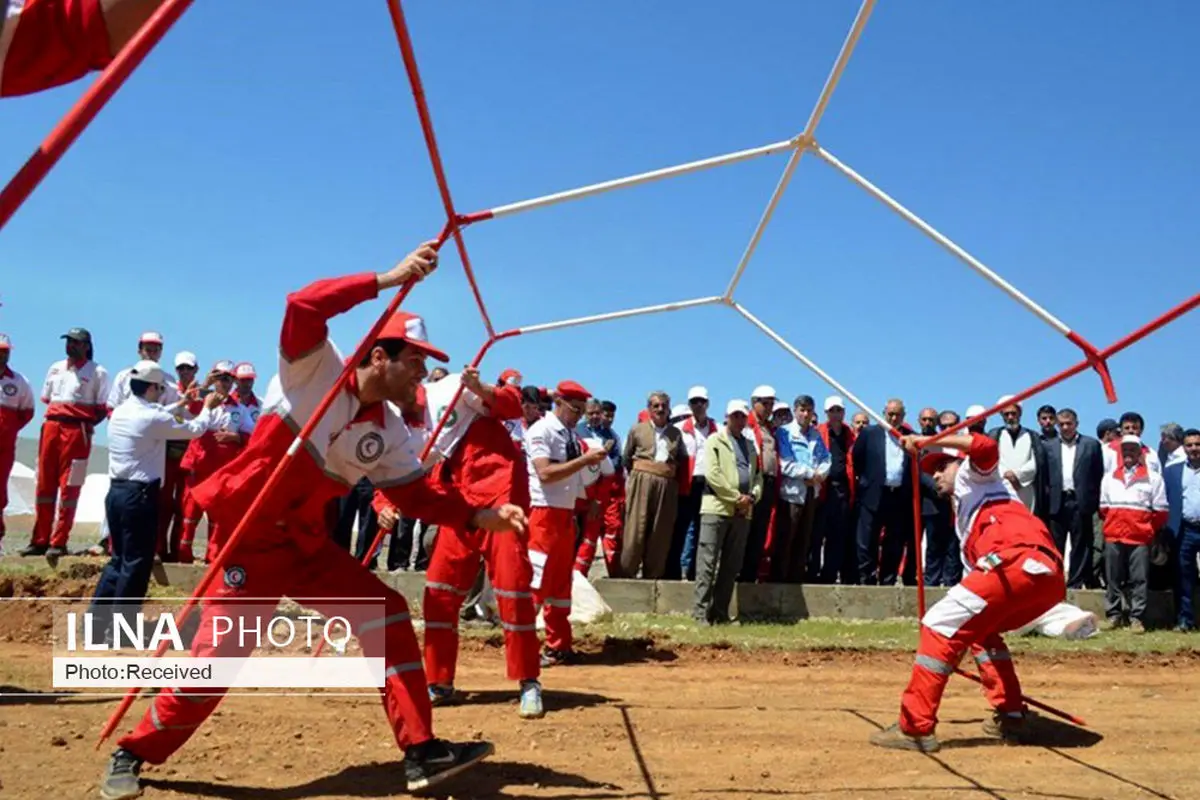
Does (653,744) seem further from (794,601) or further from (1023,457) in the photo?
(1023,457)

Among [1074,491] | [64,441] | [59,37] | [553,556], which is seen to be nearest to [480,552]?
[553,556]

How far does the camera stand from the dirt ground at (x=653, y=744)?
192 inches

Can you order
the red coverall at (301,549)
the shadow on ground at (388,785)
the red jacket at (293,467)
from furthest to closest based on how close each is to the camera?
the shadow on ground at (388,785) < the red coverall at (301,549) < the red jacket at (293,467)

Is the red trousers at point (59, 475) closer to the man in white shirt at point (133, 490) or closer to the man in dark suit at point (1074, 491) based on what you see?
the man in white shirt at point (133, 490)

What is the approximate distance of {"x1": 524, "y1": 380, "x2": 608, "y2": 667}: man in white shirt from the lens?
26.0ft

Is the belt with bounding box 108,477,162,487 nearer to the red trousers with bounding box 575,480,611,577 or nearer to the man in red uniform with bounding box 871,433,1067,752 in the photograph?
the red trousers with bounding box 575,480,611,577

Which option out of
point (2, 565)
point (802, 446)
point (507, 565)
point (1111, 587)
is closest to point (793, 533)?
point (802, 446)

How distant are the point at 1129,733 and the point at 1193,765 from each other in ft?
3.22

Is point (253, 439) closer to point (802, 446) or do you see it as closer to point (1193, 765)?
point (1193, 765)

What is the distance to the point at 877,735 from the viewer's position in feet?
19.7

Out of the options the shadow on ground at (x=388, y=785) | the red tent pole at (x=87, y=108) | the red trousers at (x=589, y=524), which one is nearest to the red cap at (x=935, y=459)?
the shadow on ground at (x=388, y=785)

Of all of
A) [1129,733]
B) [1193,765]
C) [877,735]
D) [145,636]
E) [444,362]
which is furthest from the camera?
[145,636]

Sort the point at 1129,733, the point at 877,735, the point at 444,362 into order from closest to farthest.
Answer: the point at 444,362 < the point at 877,735 < the point at 1129,733

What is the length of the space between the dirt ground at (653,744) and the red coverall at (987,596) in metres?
0.32
